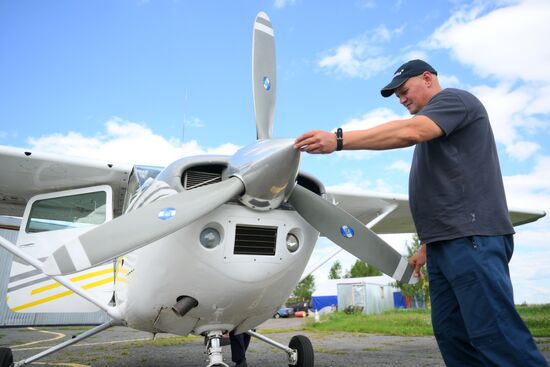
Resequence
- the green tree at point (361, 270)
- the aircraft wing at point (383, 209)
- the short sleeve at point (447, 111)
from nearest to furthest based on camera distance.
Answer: the short sleeve at point (447, 111), the aircraft wing at point (383, 209), the green tree at point (361, 270)

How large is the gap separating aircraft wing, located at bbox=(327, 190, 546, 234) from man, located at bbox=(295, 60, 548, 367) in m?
3.77

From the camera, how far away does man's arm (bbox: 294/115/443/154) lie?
67.8 inches

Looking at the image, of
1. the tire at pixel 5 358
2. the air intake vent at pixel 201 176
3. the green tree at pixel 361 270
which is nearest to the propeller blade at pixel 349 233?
the air intake vent at pixel 201 176

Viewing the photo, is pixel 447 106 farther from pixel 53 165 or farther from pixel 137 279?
pixel 53 165

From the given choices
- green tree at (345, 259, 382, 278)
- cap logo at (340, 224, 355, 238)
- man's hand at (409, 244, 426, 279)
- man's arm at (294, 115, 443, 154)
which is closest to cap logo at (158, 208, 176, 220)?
man's arm at (294, 115, 443, 154)

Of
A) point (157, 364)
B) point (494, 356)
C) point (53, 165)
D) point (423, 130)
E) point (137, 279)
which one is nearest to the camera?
point (494, 356)

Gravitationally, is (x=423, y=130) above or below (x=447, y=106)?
below

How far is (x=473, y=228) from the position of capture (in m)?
1.81

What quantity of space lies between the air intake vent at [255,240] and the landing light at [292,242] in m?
0.12

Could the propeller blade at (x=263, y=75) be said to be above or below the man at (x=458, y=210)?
above

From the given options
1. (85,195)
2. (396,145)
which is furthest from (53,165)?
(396,145)

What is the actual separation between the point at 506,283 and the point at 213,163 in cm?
180

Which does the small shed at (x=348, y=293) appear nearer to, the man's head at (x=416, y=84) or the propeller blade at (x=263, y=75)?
the propeller blade at (x=263, y=75)

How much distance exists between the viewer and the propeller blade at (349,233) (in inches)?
112
